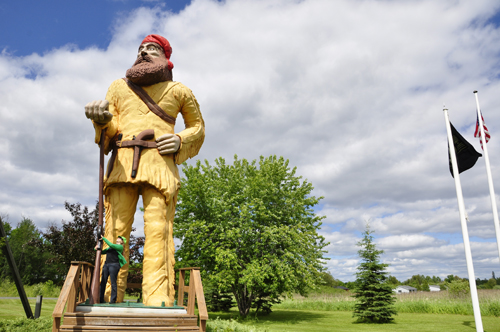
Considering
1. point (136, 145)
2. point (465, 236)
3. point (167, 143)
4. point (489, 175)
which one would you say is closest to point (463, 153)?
point (489, 175)

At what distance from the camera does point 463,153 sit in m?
9.73

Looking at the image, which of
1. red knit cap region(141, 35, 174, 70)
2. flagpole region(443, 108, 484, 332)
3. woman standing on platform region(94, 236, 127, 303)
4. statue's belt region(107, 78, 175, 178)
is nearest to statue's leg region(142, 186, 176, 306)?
woman standing on platform region(94, 236, 127, 303)

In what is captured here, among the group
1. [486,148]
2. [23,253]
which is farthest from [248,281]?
[23,253]

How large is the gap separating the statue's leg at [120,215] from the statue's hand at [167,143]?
70cm

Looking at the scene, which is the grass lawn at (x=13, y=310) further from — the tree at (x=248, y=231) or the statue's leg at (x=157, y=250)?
the statue's leg at (x=157, y=250)

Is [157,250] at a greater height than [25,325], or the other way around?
[157,250]

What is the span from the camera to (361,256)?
1652 cm

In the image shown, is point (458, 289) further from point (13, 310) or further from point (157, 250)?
point (13, 310)

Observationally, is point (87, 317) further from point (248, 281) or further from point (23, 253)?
point (23, 253)

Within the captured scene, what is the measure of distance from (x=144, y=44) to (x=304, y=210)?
39.4 ft

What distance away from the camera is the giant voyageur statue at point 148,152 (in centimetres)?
508

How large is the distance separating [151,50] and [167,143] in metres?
1.71

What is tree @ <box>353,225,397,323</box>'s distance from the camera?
15.6 meters

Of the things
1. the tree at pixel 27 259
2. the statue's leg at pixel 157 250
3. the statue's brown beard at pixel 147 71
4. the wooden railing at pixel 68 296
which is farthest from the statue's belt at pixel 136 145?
the tree at pixel 27 259
